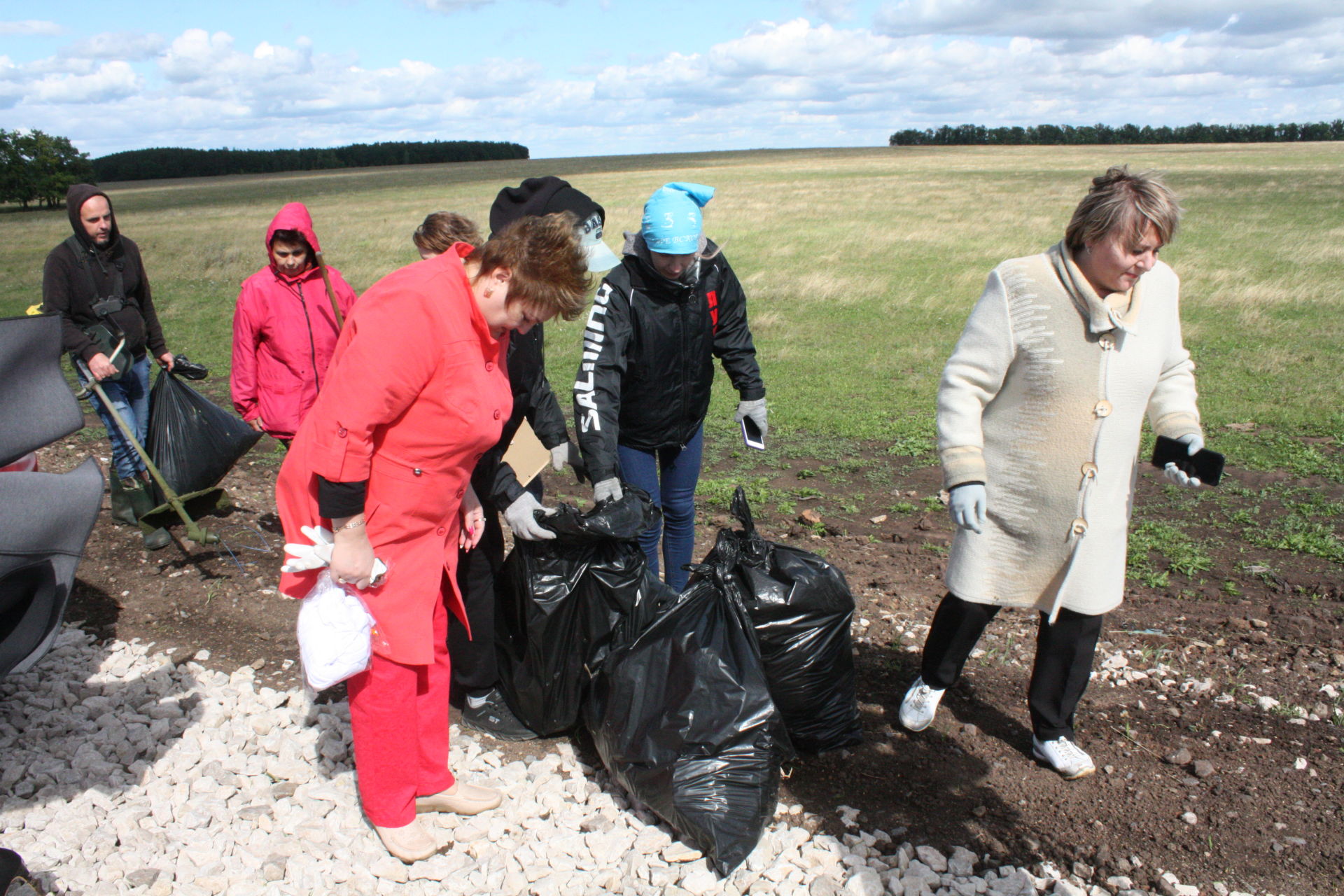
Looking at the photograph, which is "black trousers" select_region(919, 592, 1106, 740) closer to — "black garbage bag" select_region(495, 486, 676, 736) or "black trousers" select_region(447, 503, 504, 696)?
"black garbage bag" select_region(495, 486, 676, 736)

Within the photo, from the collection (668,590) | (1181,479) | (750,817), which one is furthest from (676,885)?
(1181,479)

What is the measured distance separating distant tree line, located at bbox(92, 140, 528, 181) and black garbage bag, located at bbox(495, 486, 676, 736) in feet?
253

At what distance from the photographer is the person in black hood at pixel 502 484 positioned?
2.87 m

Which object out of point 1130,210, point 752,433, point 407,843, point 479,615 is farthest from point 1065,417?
point 407,843

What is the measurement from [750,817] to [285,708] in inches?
67.1

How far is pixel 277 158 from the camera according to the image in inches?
3059

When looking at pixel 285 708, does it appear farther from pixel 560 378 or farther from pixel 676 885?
pixel 560 378

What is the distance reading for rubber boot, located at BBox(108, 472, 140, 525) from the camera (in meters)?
4.78

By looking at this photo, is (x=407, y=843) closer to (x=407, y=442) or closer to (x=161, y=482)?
(x=407, y=442)

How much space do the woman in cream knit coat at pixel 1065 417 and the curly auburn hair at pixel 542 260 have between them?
3.55ft

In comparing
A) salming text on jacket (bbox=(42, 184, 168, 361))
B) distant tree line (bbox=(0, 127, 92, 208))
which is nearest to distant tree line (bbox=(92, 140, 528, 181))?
distant tree line (bbox=(0, 127, 92, 208))

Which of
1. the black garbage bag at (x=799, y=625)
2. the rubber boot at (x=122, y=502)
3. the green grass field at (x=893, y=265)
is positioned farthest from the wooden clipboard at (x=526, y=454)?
the green grass field at (x=893, y=265)

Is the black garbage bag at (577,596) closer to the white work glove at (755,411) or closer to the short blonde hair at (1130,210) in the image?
the white work glove at (755,411)

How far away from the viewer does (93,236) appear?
15.2 feet
